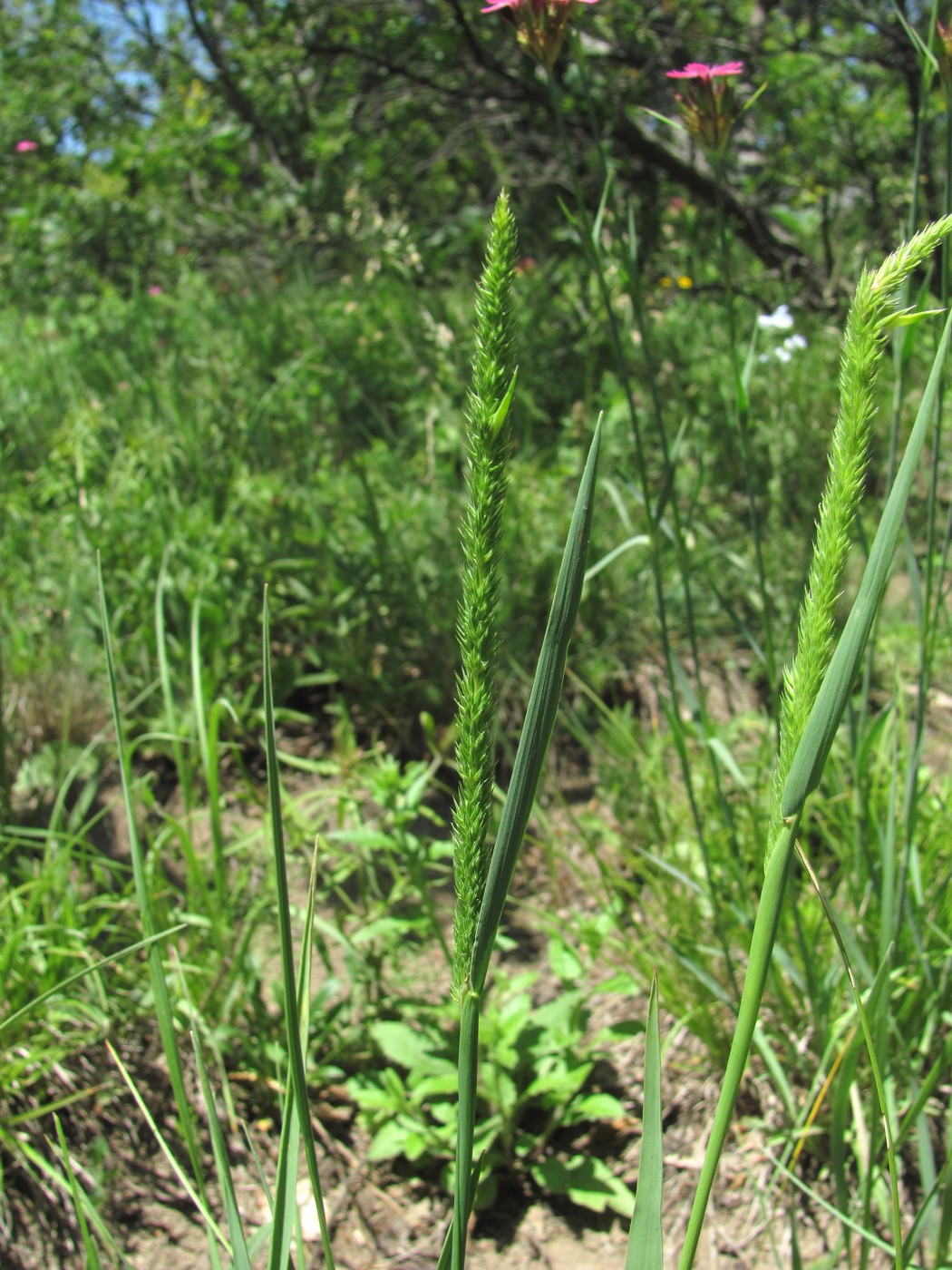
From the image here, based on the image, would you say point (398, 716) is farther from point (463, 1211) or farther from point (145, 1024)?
Answer: point (463, 1211)

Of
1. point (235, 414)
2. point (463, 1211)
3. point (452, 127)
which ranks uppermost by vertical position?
point (452, 127)

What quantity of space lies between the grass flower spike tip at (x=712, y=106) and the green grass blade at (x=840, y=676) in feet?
2.18

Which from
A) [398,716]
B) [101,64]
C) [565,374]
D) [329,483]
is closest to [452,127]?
[565,374]

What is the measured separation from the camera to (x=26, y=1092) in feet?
4.75

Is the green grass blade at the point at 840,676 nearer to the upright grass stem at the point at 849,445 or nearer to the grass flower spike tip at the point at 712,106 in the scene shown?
the upright grass stem at the point at 849,445

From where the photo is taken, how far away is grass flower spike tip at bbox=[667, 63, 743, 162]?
100cm

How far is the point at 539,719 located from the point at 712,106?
31.8 inches

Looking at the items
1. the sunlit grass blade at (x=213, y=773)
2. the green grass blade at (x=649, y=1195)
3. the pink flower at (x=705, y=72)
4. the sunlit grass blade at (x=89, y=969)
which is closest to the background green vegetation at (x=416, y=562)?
the sunlit grass blade at (x=213, y=773)

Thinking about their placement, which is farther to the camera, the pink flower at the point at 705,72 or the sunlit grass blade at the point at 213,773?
the sunlit grass blade at the point at 213,773

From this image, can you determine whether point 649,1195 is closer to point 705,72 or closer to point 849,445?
point 849,445

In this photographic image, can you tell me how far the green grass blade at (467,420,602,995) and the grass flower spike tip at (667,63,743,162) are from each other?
698mm

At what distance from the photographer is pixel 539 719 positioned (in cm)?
48

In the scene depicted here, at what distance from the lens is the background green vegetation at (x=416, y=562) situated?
1.46 metres

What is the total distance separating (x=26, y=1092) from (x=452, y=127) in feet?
13.8
